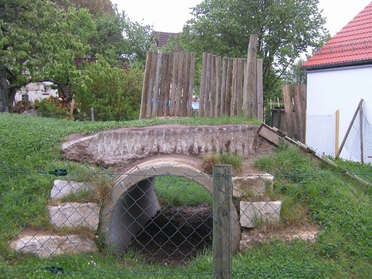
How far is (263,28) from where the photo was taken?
634 inches

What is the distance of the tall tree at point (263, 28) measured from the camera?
51.7ft

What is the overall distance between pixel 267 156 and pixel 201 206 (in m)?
3.25

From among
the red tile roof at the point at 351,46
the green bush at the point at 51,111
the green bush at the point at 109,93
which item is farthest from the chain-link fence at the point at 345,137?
the green bush at the point at 51,111

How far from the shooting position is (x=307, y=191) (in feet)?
18.7

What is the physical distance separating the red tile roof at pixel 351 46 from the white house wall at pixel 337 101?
22 centimetres

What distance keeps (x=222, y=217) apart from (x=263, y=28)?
46.6ft

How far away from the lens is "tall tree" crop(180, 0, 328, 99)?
620 inches

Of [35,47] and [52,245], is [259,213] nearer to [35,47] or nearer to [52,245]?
[52,245]

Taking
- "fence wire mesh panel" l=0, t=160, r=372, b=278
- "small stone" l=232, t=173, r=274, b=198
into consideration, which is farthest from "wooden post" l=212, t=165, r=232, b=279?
"small stone" l=232, t=173, r=274, b=198

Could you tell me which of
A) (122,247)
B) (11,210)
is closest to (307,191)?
(122,247)

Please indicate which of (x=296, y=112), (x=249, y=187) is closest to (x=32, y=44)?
(x=296, y=112)

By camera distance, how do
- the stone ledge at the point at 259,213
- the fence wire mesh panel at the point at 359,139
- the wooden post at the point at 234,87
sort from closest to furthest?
the stone ledge at the point at 259,213 < the wooden post at the point at 234,87 < the fence wire mesh panel at the point at 359,139

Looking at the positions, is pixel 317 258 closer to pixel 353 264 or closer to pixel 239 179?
pixel 353 264

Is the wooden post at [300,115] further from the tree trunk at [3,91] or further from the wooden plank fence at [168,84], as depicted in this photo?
the tree trunk at [3,91]
